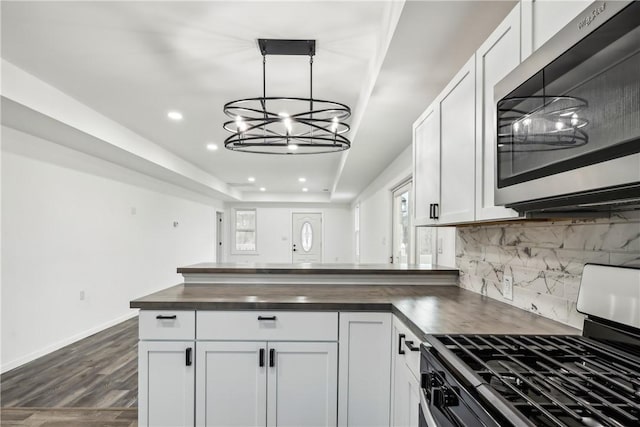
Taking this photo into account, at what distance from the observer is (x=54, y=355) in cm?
377

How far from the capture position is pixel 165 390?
2.03 meters

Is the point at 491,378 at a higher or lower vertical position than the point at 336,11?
lower

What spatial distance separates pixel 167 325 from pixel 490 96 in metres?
1.98

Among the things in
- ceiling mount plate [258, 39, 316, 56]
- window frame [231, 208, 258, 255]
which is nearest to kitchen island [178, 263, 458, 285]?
ceiling mount plate [258, 39, 316, 56]

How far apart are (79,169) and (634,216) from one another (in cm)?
511

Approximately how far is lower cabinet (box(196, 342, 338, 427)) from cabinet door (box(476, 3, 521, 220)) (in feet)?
4.08

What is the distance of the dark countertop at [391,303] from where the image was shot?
60.1 inches

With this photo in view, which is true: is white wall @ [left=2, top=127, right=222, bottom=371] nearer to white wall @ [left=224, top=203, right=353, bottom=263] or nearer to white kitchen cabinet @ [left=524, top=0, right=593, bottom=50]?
white kitchen cabinet @ [left=524, top=0, right=593, bottom=50]

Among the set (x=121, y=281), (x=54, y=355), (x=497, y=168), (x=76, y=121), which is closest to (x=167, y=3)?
(x=497, y=168)

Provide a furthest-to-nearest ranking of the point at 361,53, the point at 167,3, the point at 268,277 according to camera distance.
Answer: the point at 268,277, the point at 361,53, the point at 167,3

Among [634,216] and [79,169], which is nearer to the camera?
[634,216]

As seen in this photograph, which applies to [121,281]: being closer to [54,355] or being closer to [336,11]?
Result: [54,355]

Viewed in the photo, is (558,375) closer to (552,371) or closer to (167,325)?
(552,371)

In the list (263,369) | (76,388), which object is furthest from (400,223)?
(76,388)
